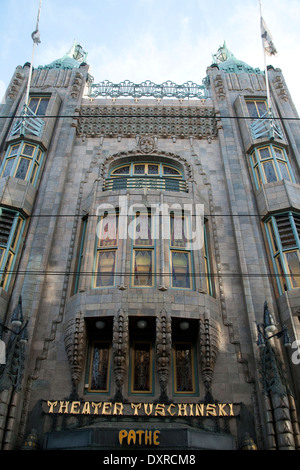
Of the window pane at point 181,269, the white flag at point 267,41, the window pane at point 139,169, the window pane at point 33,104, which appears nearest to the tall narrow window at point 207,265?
the window pane at point 181,269

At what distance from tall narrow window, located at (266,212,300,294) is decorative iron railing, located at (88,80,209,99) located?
42.1 ft

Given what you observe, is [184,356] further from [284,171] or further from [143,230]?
[284,171]

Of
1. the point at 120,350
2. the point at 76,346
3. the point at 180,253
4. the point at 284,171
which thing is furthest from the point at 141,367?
the point at 284,171

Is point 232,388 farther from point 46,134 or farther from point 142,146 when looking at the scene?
point 46,134

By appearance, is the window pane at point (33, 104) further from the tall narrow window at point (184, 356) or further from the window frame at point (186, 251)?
the tall narrow window at point (184, 356)

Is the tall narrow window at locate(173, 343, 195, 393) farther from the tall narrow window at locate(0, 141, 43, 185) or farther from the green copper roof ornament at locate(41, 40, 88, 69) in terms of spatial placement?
the green copper roof ornament at locate(41, 40, 88, 69)

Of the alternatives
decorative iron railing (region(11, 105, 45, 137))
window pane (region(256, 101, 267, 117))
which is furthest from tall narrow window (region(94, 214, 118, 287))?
window pane (region(256, 101, 267, 117))

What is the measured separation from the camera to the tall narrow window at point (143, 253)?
1652 cm

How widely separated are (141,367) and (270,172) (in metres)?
12.4

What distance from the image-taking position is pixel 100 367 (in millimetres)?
15812

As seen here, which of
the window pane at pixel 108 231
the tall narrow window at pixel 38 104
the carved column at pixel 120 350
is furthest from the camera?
the tall narrow window at pixel 38 104

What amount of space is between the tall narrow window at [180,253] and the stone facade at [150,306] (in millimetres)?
219

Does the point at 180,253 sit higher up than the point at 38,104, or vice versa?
the point at 38,104
